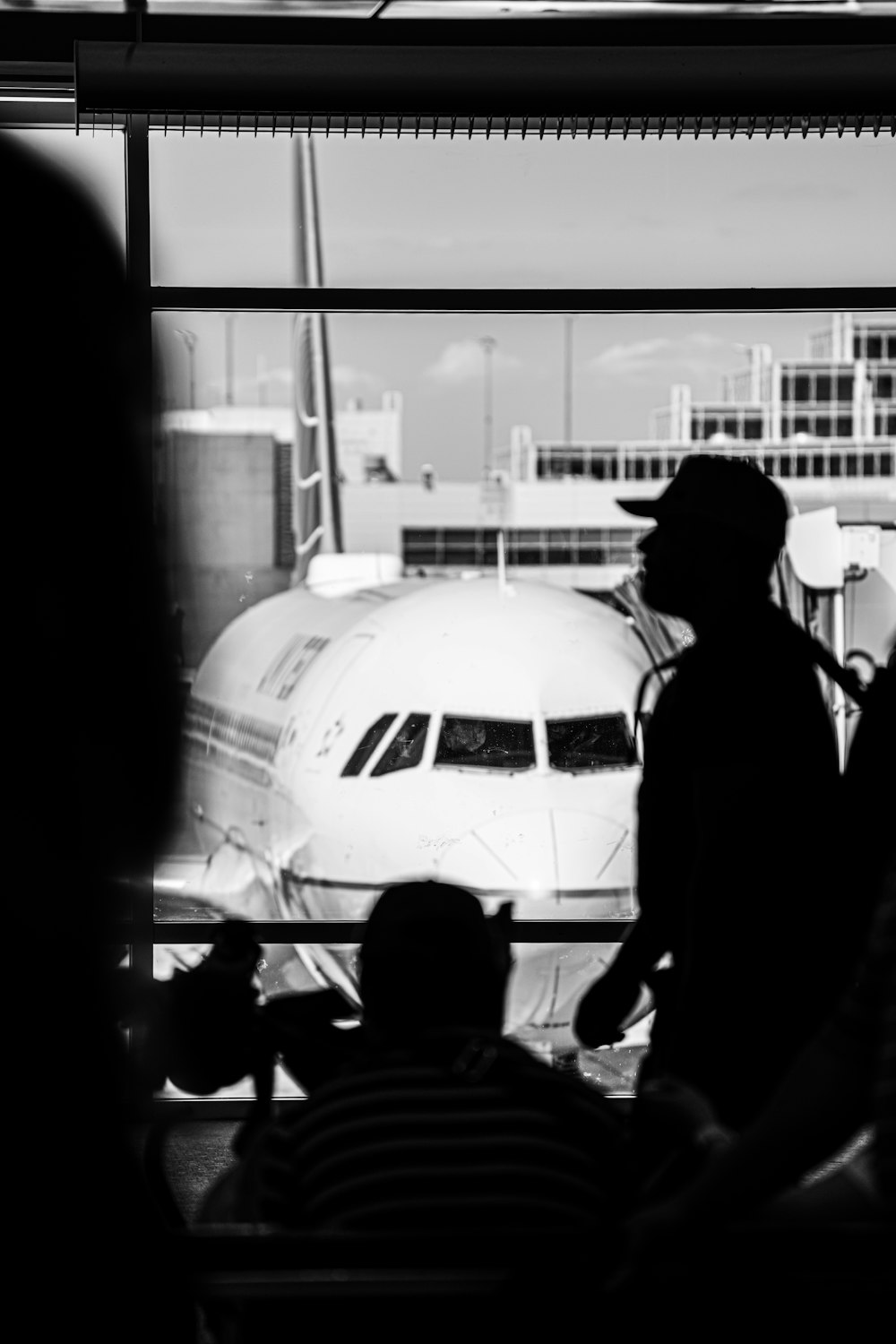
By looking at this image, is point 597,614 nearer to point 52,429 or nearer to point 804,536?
point 804,536

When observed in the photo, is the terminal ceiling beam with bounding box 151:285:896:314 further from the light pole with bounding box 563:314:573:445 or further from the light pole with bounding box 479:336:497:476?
the light pole with bounding box 479:336:497:476

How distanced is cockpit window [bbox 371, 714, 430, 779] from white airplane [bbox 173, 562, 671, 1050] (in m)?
0.01

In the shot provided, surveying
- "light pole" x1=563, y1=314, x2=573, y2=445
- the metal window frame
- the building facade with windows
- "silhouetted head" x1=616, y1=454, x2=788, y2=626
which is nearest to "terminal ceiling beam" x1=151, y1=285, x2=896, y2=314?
the metal window frame

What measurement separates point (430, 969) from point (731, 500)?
131cm

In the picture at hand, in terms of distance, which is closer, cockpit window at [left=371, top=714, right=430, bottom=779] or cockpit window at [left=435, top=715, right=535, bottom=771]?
cockpit window at [left=435, top=715, right=535, bottom=771]

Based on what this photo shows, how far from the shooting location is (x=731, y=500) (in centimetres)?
295

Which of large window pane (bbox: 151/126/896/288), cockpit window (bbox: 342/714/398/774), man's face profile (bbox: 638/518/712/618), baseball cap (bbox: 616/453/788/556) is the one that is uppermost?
large window pane (bbox: 151/126/896/288)

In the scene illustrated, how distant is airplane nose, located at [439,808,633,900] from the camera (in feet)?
28.2

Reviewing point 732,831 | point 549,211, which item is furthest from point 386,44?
point 732,831

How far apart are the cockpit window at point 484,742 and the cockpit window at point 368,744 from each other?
41 cm

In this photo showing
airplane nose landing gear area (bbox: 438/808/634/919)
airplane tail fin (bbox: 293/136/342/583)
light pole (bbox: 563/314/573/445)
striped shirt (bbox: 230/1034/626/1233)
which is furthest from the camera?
airplane tail fin (bbox: 293/136/342/583)

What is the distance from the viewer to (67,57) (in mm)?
5133

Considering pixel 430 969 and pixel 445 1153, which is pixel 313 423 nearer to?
pixel 430 969

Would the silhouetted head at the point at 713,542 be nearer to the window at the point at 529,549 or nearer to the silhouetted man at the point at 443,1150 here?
the silhouetted man at the point at 443,1150
